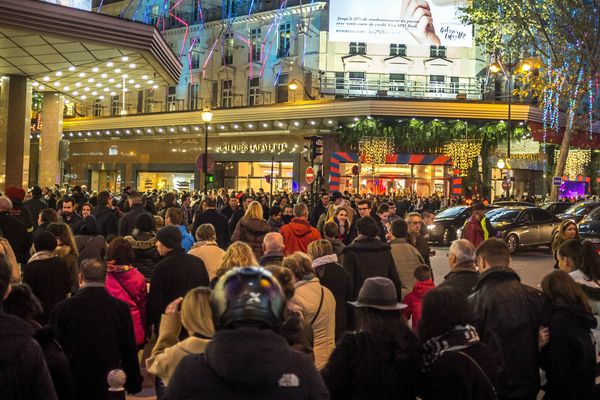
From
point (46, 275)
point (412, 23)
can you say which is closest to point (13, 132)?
point (46, 275)

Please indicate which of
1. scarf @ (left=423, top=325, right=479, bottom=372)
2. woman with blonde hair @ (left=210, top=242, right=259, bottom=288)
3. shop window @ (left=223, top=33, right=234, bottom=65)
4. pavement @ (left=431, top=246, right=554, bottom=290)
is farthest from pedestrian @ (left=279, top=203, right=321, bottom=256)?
shop window @ (left=223, top=33, right=234, bottom=65)

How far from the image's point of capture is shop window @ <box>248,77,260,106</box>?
Answer: 146 ft

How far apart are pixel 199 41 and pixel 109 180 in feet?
42.5

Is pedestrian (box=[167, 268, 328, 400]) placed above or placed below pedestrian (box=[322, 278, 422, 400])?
above

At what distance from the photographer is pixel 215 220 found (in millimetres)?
13203

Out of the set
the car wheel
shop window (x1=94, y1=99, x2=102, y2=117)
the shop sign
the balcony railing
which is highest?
the balcony railing

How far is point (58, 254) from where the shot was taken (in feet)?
24.0

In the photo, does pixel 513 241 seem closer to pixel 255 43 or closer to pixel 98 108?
pixel 255 43

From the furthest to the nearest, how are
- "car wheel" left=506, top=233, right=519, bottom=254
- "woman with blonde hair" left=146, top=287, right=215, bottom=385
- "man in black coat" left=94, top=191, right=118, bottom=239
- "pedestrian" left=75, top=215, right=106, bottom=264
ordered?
"car wheel" left=506, top=233, right=519, bottom=254, "man in black coat" left=94, top=191, right=118, bottom=239, "pedestrian" left=75, top=215, right=106, bottom=264, "woman with blonde hair" left=146, top=287, right=215, bottom=385

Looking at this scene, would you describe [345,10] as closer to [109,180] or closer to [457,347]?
[109,180]

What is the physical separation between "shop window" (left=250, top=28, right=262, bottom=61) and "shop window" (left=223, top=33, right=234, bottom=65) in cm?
173

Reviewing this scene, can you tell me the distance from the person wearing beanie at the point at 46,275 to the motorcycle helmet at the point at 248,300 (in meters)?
4.73

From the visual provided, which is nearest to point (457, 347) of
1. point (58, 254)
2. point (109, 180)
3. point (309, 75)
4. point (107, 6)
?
point (58, 254)

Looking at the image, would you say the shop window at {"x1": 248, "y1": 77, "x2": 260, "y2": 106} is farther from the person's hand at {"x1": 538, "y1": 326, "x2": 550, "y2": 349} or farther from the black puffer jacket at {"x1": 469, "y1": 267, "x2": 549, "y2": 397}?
the person's hand at {"x1": 538, "y1": 326, "x2": 550, "y2": 349}
